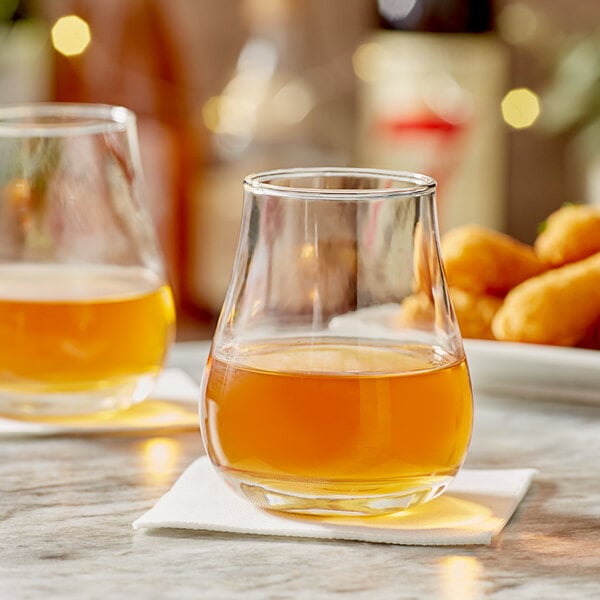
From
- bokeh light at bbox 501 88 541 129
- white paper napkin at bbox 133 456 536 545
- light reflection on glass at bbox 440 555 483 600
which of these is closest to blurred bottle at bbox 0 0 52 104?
bokeh light at bbox 501 88 541 129

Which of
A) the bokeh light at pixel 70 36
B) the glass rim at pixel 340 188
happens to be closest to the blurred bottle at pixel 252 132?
the bokeh light at pixel 70 36

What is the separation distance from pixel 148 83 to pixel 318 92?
40cm

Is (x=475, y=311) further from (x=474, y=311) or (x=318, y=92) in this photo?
(x=318, y=92)

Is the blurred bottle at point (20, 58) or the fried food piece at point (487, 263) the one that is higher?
the blurred bottle at point (20, 58)

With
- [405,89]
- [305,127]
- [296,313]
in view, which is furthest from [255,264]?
[305,127]

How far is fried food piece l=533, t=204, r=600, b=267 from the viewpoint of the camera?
3.12ft

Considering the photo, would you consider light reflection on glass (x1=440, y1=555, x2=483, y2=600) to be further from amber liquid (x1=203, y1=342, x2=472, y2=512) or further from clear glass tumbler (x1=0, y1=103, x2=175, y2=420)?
clear glass tumbler (x1=0, y1=103, x2=175, y2=420)

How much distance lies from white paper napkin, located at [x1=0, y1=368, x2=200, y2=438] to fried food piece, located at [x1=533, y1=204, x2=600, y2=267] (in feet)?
0.96

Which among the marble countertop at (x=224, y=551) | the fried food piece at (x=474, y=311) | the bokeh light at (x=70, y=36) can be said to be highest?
the bokeh light at (x=70, y=36)

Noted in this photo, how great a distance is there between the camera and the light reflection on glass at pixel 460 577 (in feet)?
1.92

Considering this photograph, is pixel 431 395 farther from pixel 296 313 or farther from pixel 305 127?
pixel 305 127

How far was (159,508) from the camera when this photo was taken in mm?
688

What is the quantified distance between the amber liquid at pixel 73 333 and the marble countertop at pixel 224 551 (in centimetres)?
6

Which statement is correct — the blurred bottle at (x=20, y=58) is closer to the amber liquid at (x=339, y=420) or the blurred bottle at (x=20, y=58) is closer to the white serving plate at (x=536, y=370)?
the white serving plate at (x=536, y=370)
